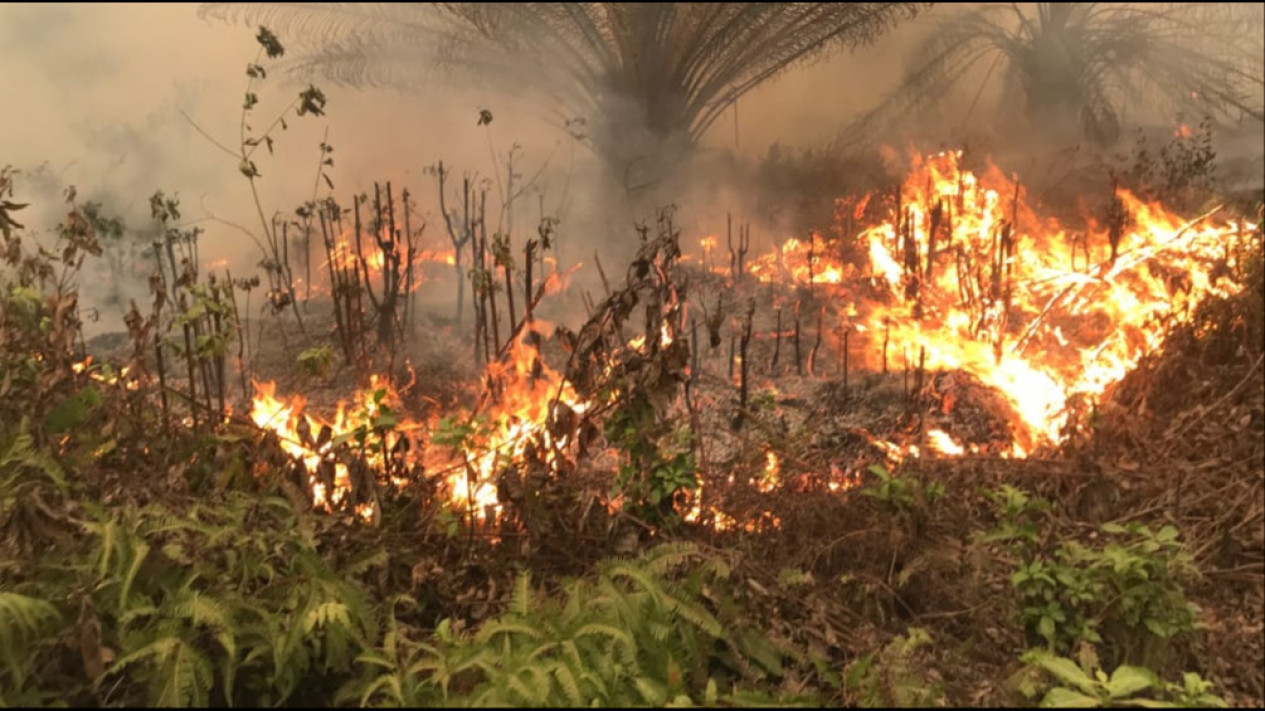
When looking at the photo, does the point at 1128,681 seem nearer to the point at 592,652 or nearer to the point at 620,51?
the point at 592,652

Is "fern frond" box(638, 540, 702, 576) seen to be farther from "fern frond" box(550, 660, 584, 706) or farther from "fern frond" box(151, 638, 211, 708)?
"fern frond" box(151, 638, 211, 708)

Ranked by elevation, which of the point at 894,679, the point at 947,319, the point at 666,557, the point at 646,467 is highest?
the point at 947,319

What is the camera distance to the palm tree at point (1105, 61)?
9555 mm

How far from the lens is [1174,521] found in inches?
123

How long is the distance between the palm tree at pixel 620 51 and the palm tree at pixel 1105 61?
2.57 m

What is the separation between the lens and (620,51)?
7.20 meters

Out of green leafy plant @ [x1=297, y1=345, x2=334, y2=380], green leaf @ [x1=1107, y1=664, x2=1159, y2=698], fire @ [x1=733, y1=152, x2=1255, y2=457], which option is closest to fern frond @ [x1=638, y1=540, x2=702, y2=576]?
green leaf @ [x1=1107, y1=664, x2=1159, y2=698]

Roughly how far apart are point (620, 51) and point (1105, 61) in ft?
22.0

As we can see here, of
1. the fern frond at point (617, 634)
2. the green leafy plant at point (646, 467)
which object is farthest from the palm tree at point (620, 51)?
the fern frond at point (617, 634)

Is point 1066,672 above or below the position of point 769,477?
below

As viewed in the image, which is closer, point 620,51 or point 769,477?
point 769,477

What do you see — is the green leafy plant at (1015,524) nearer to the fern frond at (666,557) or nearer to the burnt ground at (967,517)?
the burnt ground at (967,517)

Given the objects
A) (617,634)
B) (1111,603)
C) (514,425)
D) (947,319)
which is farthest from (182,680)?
(947,319)

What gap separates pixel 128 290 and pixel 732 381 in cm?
426
